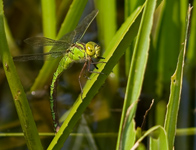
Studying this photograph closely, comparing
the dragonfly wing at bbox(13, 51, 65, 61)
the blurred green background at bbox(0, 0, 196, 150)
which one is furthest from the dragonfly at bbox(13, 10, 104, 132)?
the blurred green background at bbox(0, 0, 196, 150)

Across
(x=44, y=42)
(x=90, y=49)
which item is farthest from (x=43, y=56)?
(x=90, y=49)

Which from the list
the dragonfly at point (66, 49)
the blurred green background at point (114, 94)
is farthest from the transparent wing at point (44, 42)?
the blurred green background at point (114, 94)

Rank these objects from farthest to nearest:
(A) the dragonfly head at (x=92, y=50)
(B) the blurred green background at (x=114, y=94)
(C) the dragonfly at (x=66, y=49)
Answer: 1. (B) the blurred green background at (x=114, y=94)
2. (C) the dragonfly at (x=66, y=49)
3. (A) the dragonfly head at (x=92, y=50)

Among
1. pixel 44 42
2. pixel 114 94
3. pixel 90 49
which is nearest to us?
pixel 90 49

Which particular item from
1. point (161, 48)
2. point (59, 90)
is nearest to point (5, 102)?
point (59, 90)

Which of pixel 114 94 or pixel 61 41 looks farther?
pixel 114 94

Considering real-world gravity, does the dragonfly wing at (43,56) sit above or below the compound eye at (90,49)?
below

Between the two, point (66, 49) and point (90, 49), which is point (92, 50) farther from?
point (66, 49)

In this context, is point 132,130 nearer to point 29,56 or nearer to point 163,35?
point 29,56

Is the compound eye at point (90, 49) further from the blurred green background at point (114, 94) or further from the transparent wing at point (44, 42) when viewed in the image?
the blurred green background at point (114, 94)

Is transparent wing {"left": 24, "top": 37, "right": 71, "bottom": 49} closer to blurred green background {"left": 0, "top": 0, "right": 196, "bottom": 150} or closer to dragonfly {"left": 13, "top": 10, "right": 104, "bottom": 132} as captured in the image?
dragonfly {"left": 13, "top": 10, "right": 104, "bottom": 132}

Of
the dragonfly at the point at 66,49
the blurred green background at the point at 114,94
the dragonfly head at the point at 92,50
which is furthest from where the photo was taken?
the blurred green background at the point at 114,94
